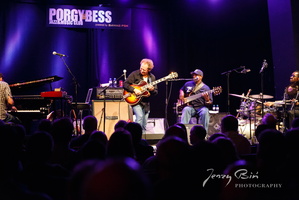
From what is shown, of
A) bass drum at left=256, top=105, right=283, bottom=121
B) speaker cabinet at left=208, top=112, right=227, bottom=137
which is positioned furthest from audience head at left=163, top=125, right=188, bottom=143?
bass drum at left=256, top=105, right=283, bottom=121

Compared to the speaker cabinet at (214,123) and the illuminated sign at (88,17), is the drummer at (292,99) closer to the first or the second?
the speaker cabinet at (214,123)

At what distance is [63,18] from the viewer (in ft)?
38.3

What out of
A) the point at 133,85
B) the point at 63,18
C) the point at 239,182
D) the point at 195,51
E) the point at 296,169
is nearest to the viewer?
the point at 239,182

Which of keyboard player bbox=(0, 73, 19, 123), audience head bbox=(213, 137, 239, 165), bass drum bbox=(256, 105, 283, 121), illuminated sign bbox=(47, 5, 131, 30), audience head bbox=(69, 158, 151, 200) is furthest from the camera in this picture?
illuminated sign bbox=(47, 5, 131, 30)

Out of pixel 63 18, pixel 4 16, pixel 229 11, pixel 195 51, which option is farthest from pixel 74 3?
pixel 229 11

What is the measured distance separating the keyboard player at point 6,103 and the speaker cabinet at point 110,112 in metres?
2.26

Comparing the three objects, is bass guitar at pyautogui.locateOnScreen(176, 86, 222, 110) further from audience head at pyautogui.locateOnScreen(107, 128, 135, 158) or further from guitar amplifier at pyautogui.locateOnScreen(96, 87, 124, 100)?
audience head at pyautogui.locateOnScreen(107, 128, 135, 158)

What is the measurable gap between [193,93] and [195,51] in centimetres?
380

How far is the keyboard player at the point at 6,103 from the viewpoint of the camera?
880 cm

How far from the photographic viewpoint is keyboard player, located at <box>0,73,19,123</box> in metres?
8.80

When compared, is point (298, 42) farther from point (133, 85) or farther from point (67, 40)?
point (67, 40)

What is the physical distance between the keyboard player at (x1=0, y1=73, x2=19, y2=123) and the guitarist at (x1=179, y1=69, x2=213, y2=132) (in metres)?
4.93

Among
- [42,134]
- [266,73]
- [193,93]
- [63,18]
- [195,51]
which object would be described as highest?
[63,18]

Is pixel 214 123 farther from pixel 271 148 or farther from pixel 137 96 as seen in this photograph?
pixel 271 148
